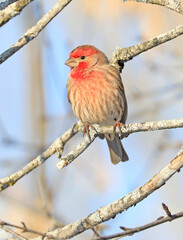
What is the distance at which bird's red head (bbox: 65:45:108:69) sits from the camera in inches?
276

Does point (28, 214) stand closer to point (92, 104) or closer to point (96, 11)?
point (92, 104)

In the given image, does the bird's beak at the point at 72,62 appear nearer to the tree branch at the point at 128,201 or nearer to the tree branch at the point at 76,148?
the tree branch at the point at 76,148

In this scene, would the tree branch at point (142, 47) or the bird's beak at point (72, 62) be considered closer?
the tree branch at point (142, 47)

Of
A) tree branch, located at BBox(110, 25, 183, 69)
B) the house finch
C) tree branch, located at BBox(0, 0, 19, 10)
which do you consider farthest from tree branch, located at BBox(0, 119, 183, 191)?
tree branch, located at BBox(0, 0, 19, 10)

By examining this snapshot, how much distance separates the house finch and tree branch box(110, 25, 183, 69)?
493 mm

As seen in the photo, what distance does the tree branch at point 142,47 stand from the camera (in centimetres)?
498

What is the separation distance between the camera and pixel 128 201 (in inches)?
149

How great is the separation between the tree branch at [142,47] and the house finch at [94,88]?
1.62ft

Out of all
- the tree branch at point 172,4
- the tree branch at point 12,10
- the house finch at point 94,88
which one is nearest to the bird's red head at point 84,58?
the house finch at point 94,88

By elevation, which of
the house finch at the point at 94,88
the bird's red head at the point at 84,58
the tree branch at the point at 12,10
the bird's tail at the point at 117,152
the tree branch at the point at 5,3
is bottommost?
the bird's tail at the point at 117,152

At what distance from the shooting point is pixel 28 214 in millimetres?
7629

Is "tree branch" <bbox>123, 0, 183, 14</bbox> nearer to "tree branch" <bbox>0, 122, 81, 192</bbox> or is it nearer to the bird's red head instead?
"tree branch" <bbox>0, 122, 81, 192</bbox>

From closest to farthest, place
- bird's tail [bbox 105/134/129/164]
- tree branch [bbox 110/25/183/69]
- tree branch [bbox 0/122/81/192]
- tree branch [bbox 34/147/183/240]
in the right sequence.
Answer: tree branch [bbox 34/147/183/240] < tree branch [bbox 0/122/81/192] < tree branch [bbox 110/25/183/69] < bird's tail [bbox 105/134/129/164]

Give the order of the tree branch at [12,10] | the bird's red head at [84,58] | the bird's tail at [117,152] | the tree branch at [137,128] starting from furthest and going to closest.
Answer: the bird's tail at [117,152]
the bird's red head at [84,58]
the tree branch at [12,10]
the tree branch at [137,128]
